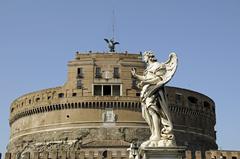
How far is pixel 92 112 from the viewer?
45.6 metres

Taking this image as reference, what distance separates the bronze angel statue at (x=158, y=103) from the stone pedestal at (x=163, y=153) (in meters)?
0.09

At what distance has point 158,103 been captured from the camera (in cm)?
500

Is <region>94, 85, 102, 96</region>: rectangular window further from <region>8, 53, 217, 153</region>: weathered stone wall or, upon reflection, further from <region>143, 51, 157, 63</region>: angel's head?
<region>143, 51, 157, 63</region>: angel's head

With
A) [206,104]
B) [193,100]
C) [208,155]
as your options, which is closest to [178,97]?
[193,100]

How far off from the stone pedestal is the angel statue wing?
555 mm

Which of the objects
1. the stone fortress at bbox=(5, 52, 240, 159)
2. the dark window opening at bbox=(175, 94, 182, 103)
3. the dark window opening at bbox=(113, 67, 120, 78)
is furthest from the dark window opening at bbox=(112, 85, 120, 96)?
the dark window opening at bbox=(175, 94, 182, 103)

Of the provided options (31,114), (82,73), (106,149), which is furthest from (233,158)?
(31,114)

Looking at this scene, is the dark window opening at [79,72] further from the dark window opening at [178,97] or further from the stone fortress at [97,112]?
the dark window opening at [178,97]

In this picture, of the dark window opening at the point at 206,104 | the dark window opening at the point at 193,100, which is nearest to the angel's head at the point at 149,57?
the dark window opening at the point at 193,100

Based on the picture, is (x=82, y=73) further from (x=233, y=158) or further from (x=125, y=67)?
(x=233, y=158)

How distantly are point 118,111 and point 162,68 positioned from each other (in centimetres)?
4057

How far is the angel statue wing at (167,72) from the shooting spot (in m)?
4.96

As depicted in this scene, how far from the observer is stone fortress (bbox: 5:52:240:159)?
148 feet

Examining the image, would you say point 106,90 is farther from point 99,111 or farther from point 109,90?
point 99,111
